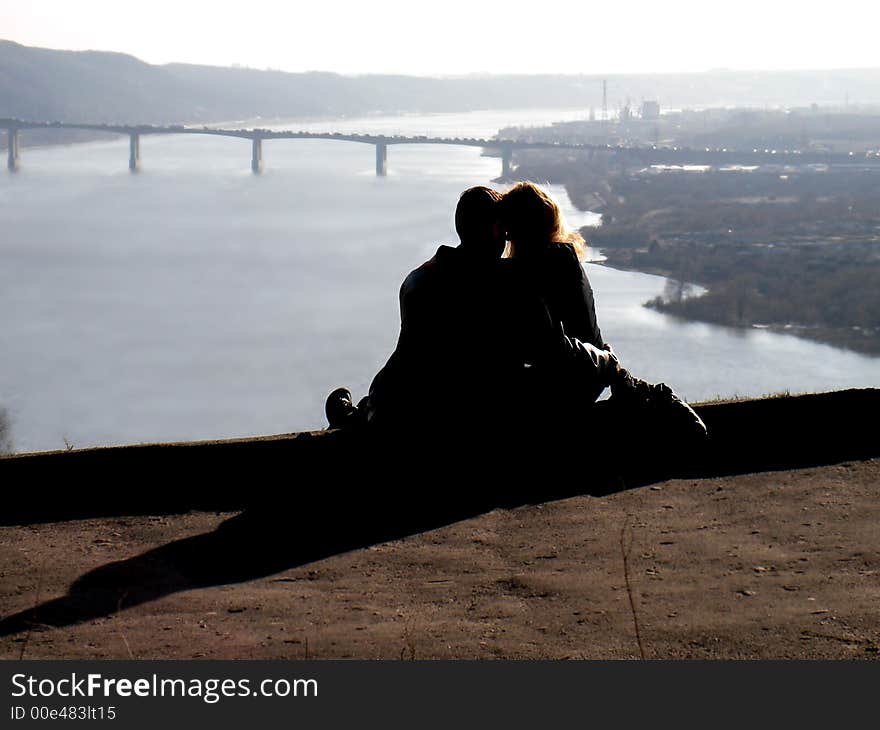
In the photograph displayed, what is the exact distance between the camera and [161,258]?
45.4 m

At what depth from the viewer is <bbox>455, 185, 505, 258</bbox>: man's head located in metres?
2.63

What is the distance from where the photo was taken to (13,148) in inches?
2370

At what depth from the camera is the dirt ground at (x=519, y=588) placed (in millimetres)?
2027

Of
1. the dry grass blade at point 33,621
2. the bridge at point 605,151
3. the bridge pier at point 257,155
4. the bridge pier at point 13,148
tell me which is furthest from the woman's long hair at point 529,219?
the bridge pier at point 13,148

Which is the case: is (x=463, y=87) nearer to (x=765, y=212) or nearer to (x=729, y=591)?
(x=765, y=212)

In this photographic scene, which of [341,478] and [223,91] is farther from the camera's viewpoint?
[223,91]

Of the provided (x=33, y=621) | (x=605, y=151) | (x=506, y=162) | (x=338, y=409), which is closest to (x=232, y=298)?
(x=506, y=162)

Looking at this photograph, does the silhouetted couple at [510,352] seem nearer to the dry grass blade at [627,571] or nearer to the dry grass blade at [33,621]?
the dry grass blade at [627,571]

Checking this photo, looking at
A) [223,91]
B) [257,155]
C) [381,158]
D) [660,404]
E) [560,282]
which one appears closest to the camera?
[560,282]

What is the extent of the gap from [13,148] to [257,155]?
1221 cm

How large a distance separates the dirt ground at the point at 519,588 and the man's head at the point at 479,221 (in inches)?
23.6

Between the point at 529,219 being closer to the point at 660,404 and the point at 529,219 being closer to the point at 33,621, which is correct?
the point at 660,404

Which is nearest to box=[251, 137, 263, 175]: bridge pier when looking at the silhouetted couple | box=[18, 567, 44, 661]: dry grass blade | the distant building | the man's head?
the distant building

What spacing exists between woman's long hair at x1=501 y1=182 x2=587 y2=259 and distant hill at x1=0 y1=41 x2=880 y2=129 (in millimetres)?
64670
